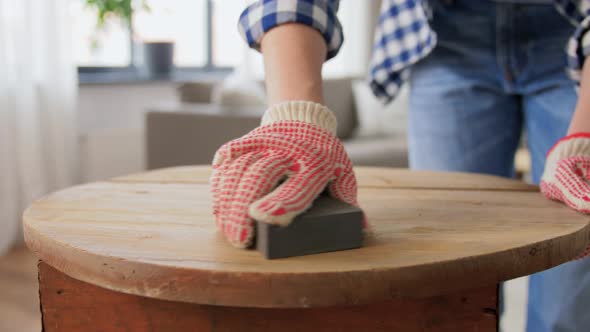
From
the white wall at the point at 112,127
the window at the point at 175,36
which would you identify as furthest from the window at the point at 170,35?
the white wall at the point at 112,127

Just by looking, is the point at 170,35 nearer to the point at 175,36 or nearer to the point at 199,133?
the point at 175,36

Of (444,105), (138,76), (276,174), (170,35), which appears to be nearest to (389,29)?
(444,105)

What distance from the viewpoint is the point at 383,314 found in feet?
2.05

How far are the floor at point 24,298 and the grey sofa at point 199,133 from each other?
29.6 inches

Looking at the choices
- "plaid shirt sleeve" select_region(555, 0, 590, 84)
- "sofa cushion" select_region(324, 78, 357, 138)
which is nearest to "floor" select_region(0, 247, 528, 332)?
"plaid shirt sleeve" select_region(555, 0, 590, 84)

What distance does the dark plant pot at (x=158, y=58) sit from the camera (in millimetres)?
3902

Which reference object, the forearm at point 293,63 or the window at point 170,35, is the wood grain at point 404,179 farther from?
the window at point 170,35

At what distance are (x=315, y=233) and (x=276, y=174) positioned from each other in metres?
0.07

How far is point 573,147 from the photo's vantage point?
77 centimetres

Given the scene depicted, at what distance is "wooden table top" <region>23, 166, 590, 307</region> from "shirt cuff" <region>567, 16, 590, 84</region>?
0.77 ft

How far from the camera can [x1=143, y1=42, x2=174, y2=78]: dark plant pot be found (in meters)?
3.90

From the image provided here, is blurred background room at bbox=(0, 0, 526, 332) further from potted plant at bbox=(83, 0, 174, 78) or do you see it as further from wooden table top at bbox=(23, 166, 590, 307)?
wooden table top at bbox=(23, 166, 590, 307)

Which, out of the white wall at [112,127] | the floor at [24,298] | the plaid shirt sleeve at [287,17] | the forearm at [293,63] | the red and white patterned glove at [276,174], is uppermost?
the plaid shirt sleeve at [287,17]

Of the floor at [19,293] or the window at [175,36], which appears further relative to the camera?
the window at [175,36]
